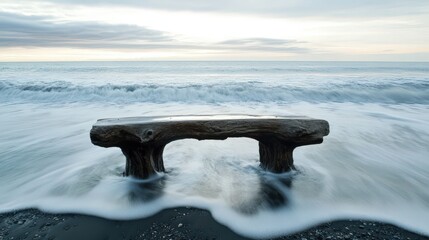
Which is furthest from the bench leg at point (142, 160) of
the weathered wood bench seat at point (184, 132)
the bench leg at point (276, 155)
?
the bench leg at point (276, 155)

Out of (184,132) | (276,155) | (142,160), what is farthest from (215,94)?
(184,132)

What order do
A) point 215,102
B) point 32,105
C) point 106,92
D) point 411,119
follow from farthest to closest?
point 106,92 → point 215,102 → point 32,105 → point 411,119

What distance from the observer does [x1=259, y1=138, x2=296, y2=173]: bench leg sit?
3.51 m

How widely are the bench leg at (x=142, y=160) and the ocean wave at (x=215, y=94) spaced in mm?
7783

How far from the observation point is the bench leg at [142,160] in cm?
323

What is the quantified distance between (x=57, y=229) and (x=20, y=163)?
2.40m

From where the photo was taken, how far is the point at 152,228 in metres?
2.56

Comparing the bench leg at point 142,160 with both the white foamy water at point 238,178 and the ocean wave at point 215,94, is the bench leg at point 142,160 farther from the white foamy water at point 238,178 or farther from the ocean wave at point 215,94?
the ocean wave at point 215,94

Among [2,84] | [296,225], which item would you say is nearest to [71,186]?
[296,225]

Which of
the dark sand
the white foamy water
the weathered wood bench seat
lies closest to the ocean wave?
the white foamy water

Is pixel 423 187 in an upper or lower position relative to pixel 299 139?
lower

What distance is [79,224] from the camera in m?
2.63

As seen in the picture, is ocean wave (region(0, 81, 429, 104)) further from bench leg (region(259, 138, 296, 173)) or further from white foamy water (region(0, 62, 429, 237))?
bench leg (region(259, 138, 296, 173))

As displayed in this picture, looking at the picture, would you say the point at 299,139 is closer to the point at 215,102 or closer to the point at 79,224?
the point at 79,224
